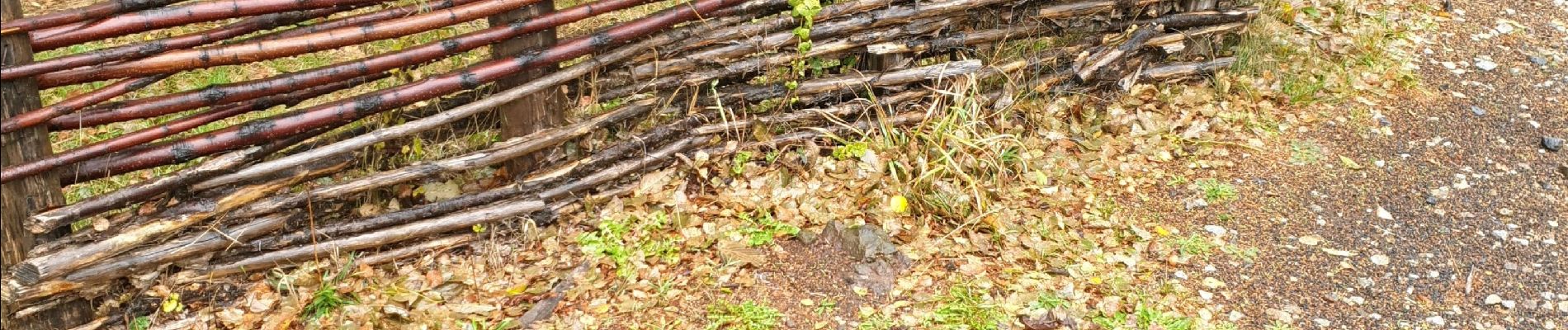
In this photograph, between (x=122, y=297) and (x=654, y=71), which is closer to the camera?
(x=122, y=297)

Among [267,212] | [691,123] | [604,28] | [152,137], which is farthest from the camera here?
[691,123]

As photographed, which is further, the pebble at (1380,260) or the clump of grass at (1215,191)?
the clump of grass at (1215,191)

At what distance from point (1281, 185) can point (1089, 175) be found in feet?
2.17

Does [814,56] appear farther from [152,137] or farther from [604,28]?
[152,137]

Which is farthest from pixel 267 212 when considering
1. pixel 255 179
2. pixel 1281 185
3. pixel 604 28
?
pixel 1281 185

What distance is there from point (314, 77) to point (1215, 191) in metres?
2.91

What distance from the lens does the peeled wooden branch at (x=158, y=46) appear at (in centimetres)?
284

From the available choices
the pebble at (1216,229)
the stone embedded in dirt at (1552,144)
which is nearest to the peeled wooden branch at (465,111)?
the pebble at (1216,229)

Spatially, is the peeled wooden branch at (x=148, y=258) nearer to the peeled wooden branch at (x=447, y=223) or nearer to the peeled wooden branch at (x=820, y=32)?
the peeled wooden branch at (x=447, y=223)

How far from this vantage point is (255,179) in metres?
3.36

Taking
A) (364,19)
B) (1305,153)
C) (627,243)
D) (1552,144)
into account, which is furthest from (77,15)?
(1552,144)

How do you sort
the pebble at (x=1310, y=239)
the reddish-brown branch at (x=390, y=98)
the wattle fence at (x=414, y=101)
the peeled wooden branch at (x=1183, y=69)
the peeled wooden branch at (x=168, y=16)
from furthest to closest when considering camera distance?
1. the peeled wooden branch at (x=1183, y=69)
2. the pebble at (x=1310, y=239)
3. the reddish-brown branch at (x=390, y=98)
4. the wattle fence at (x=414, y=101)
5. the peeled wooden branch at (x=168, y=16)

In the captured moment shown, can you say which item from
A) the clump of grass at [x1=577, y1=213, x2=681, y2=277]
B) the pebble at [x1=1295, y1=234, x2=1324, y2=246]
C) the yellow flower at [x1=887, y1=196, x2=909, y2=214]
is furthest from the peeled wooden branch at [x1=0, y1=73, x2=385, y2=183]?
the pebble at [x1=1295, y1=234, x2=1324, y2=246]

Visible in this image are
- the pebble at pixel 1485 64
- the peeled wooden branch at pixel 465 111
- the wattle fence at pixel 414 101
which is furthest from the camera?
the pebble at pixel 1485 64
